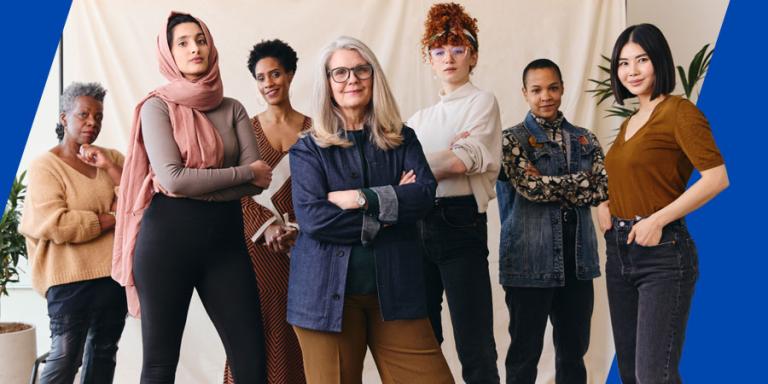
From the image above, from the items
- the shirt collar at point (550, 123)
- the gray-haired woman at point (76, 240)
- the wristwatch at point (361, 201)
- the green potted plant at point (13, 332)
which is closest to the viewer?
the wristwatch at point (361, 201)

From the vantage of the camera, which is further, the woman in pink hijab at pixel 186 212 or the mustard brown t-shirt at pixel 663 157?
the woman in pink hijab at pixel 186 212

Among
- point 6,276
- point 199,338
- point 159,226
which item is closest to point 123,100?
point 6,276

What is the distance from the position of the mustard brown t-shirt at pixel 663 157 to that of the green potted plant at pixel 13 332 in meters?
3.17

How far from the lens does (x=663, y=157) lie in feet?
8.24

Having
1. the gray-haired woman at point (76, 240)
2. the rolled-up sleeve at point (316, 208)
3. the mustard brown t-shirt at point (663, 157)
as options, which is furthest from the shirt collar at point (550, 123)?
the gray-haired woman at point (76, 240)

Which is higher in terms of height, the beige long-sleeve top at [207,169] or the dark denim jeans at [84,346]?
the beige long-sleeve top at [207,169]

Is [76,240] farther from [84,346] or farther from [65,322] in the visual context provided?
[84,346]

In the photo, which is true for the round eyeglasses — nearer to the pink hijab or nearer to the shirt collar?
the shirt collar

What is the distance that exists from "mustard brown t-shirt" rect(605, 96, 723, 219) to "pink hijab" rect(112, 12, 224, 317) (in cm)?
147

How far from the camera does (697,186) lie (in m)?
2.44

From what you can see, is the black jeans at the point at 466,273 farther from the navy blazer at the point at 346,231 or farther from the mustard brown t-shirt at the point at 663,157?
the mustard brown t-shirt at the point at 663,157

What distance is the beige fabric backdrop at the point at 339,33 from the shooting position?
430cm

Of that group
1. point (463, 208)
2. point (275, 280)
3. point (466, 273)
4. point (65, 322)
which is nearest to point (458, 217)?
point (463, 208)

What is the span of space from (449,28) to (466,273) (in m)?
1.03
